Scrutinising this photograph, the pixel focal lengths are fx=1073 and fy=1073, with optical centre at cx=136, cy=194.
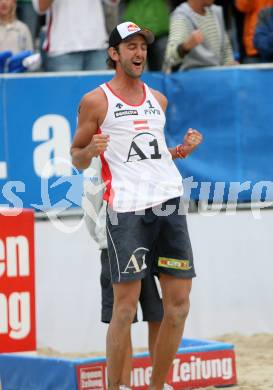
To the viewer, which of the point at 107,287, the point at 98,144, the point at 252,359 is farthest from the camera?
the point at 252,359

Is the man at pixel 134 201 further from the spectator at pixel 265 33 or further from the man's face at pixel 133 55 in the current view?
the spectator at pixel 265 33

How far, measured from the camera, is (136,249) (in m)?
6.32

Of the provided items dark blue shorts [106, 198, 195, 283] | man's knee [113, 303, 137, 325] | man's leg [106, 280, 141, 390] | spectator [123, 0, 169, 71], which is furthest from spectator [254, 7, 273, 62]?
man's knee [113, 303, 137, 325]

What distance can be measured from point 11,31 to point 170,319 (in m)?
4.10

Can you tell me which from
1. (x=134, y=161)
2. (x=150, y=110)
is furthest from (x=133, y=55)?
(x=134, y=161)

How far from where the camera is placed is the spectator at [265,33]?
31.7 ft

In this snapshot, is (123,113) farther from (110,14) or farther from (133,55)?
(110,14)

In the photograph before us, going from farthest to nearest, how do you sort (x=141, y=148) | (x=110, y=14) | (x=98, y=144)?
(x=110, y=14) → (x=141, y=148) → (x=98, y=144)

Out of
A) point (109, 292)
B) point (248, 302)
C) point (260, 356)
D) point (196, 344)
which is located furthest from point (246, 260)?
point (109, 292)

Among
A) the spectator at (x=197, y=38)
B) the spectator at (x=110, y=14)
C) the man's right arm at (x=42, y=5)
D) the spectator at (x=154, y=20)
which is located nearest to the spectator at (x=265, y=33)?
the spectator at (x=197, y=38)

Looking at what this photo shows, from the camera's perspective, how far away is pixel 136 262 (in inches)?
248

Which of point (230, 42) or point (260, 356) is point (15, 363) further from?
point (230, 42)

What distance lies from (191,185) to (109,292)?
271 cm

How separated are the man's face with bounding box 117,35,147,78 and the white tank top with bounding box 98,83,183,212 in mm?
187
